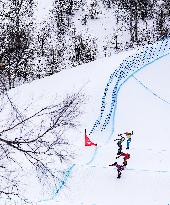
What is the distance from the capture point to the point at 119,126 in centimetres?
1589

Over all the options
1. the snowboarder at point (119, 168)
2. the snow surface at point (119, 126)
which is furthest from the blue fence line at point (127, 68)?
the snowboarder at point (119, 168)

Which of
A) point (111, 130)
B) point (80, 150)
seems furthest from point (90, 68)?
point (80, 150)

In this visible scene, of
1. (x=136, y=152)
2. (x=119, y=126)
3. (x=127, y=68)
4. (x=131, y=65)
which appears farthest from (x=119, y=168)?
(x=131, y=65)

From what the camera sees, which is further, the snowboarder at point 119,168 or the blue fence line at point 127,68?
the blue fence line at point 127,68

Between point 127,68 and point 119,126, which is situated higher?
point 127,68

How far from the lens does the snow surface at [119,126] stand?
12273mm

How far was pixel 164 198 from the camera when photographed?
39.2 feet

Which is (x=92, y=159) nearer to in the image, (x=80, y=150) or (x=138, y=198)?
(x=80, y=150)

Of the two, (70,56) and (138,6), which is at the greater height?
(138,6)

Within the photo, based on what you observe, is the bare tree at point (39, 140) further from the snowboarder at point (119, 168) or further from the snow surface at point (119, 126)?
the snowboarder at point (119, 168)

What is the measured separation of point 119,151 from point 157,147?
137 centimetres

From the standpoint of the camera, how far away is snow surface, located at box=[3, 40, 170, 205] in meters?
12.3

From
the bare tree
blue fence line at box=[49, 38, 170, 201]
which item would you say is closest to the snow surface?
blue fence line at box=[49, 38, 170, 201]

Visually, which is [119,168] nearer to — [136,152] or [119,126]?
[136,152]
